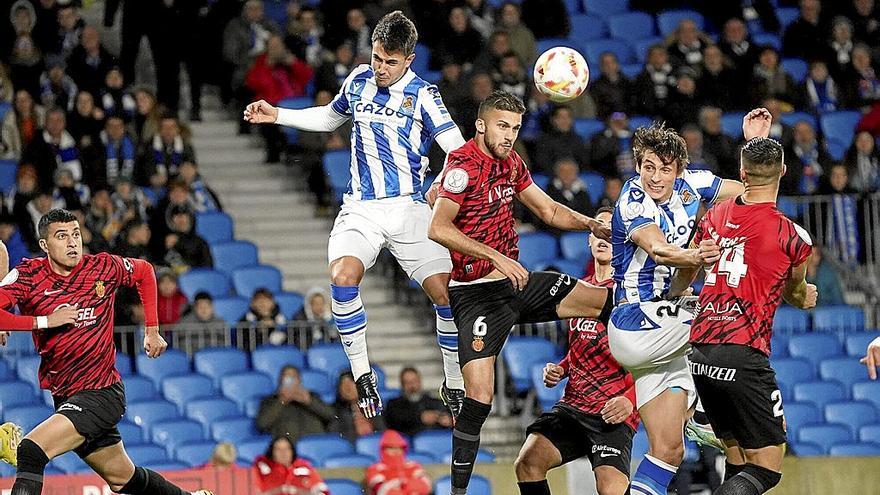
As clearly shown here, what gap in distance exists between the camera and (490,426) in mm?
15125

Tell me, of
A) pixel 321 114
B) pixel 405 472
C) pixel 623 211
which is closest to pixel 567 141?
pixel 405 472

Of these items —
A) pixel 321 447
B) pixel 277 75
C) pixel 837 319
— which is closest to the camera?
pixel 321 447

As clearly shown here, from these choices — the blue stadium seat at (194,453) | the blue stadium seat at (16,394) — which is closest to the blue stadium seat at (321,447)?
the blue stadium seat at (194,453)

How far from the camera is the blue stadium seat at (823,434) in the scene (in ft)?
47.9

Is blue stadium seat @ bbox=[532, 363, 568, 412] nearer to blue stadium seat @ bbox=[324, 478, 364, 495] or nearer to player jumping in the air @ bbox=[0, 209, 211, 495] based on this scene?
blue stadium seat @ bbox=[324, 478, 364, 495]

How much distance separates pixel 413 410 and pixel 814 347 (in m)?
4.42

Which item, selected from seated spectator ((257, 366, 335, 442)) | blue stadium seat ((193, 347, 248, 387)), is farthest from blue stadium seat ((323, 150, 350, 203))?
seated spectator ((257, 366, 335, 442))

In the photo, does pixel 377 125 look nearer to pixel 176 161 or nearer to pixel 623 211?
pixel 623 211

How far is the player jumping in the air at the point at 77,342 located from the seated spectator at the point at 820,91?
36.6 ft

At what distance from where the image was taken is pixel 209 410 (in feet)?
47.3

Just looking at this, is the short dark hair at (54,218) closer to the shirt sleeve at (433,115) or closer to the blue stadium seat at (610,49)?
the shirt sleeve at (433,115)

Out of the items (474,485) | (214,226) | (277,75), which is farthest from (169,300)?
(474,485)

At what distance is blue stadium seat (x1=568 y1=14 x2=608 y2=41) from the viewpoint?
19994 mm

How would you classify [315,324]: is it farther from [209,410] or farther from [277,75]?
[277,75]
